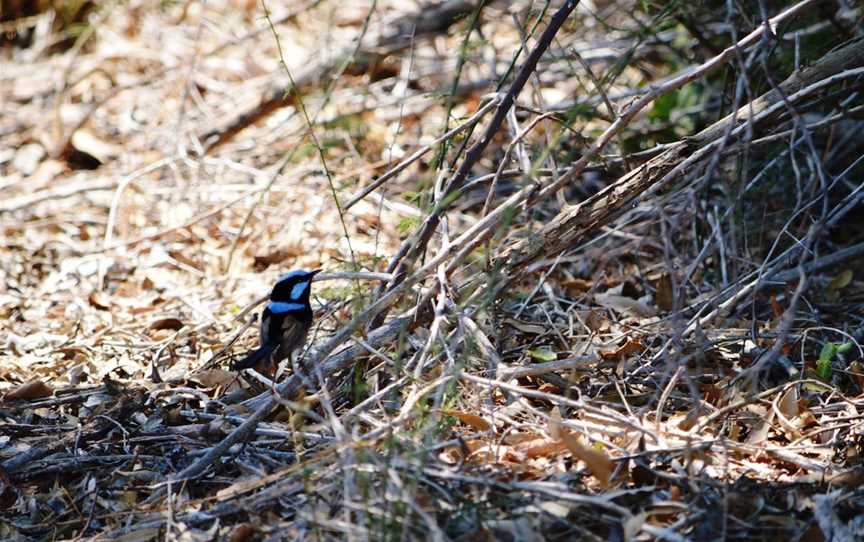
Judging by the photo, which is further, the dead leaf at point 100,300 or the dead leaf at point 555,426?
the dead leaf at point 100,300

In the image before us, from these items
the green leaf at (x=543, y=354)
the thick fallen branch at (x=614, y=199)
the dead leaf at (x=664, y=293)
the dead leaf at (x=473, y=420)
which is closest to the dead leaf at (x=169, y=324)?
the green leaf at (x=543, y=354)

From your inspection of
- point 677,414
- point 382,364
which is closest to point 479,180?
point 382,364

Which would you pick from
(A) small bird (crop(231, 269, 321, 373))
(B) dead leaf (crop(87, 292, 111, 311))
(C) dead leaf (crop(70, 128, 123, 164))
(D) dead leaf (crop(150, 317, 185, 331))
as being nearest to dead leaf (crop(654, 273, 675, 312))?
(A) small bird (crop(231, 269, 321, 373))

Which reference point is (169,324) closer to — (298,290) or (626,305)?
(298,290)

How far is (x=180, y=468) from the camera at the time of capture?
141 inches

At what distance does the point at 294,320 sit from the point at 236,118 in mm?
3109

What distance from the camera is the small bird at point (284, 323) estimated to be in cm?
411

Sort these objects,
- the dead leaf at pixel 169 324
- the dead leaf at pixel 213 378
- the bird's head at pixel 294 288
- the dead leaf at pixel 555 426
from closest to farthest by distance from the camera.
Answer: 1. the dead leaf at pixel 555 426
2. the dead leaf at pixel 213 378
3. the bird's head at pixel 294 288
4. the dead leaf at pixel 169 324

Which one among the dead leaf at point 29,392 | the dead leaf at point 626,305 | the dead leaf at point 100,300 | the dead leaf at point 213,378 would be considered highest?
the dead leaf at point 29,392

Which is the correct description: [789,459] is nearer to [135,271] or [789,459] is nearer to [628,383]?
[628,383]

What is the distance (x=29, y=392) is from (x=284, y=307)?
3.50ft

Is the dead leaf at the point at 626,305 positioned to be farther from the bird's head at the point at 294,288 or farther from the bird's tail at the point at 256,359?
the bird's tail at the point at 256,359

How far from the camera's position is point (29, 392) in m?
4.23

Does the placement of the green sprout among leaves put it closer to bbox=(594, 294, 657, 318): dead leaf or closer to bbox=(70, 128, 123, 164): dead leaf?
bbox=(594, 294, 657, 318): dead leaf
